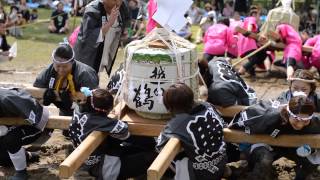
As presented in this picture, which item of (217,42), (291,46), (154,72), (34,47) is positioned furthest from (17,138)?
(34,47)

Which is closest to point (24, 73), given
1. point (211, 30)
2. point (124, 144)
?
point (211, 30)

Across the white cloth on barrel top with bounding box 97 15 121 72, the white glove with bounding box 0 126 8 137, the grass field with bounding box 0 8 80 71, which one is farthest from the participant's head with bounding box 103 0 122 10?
the grass field with bounding box 0 8 80 71

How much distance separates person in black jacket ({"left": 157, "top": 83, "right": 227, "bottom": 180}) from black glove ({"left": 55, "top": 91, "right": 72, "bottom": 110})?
102 centimetres

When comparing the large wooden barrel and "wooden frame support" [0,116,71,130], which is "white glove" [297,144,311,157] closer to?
the large wooden barrel

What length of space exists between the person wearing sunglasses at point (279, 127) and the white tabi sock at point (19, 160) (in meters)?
1.35

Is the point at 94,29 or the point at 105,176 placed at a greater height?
the point at 94,29

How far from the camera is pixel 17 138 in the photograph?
340 cm

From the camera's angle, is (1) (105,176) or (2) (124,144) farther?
(2) (124,144)

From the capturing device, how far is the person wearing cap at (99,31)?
4.36 meters

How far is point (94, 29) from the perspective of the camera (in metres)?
4.36

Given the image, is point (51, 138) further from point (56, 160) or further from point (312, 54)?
point (312, 54)

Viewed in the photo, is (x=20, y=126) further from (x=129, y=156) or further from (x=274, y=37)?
(x=274, y=37)

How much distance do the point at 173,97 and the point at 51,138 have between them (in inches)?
70.4

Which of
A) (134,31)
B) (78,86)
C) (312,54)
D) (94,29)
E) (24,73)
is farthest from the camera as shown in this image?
(134,31)
